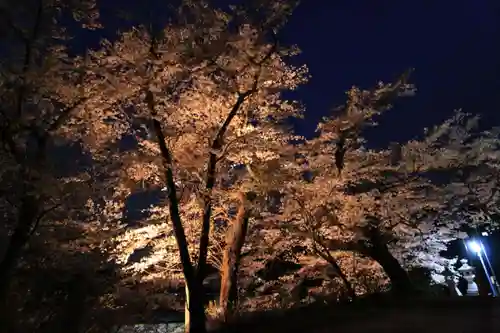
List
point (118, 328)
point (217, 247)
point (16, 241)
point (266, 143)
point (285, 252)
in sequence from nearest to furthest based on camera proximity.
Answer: point (16, 241), point (118, 328), point (266, 143), point (217, 247), point (285, 252)

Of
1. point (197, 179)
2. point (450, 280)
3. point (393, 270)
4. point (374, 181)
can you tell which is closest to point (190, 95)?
point (197, 179)

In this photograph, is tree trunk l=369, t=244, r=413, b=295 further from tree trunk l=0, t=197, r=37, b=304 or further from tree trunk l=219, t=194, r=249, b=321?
tree trunk l=0, t=197, r=37, b=304

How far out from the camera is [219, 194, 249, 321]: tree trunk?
1043 centimetres

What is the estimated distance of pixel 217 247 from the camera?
40.0ft

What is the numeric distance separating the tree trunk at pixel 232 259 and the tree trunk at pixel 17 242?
4557 millimetres

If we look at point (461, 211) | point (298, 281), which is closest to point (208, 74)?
point (298, 281)

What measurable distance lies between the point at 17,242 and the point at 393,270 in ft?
30.3

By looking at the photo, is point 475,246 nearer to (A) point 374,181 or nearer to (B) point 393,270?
(B) point 393,270

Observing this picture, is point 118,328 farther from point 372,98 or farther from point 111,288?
point 372,98

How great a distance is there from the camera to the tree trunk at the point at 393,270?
1173 centimetres

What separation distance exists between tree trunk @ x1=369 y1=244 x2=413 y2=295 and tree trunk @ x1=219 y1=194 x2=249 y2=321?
3975 millimetres

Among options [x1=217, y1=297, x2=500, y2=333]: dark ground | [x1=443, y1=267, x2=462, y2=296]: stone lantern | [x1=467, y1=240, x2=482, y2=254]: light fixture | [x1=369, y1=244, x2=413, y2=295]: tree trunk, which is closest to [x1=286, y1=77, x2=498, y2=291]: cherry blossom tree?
[x1=369, y1=244, x2=413, y2=295]: tree trunk

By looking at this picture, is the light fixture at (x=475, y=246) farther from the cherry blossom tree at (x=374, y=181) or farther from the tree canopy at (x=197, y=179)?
the cherry blossom tree at (x=374, y=181)

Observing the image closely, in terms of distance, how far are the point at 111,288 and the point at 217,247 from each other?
2968 millimetres
